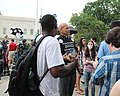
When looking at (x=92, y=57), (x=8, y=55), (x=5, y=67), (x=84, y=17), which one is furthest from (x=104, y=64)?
(x=84, y=17)

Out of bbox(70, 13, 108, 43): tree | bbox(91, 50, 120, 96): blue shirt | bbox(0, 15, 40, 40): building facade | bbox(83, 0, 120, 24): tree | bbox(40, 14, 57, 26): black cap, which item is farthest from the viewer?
bbox(0, 15, 40, 40): building facade

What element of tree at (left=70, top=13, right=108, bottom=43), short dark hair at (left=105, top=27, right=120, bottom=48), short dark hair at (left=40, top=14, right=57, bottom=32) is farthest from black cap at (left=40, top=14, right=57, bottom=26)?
tree at (left=70, top=13, right=108, bottom=43)

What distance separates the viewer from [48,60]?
3.30m

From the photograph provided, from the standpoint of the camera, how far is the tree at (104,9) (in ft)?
192

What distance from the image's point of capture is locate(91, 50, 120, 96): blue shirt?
125 inches

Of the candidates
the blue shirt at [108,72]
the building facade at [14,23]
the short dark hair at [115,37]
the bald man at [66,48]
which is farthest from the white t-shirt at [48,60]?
the building facade at [14,23]

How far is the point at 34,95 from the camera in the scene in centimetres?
338

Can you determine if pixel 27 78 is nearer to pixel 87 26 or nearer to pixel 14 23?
pixel 87 26

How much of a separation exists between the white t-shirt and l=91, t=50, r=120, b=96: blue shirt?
412 millimetres

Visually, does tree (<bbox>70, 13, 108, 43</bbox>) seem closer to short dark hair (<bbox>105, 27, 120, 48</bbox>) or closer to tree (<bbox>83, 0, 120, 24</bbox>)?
tree (<bbox>83, 0, 120, 24</bbox>)

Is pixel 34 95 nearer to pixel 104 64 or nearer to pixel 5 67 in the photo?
pixel 104 64

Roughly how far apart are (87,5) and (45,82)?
59882 mm

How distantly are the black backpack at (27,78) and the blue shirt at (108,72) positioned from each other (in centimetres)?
58

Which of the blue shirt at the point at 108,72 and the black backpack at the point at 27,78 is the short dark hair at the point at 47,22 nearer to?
the black backpack at the point at 27,78
